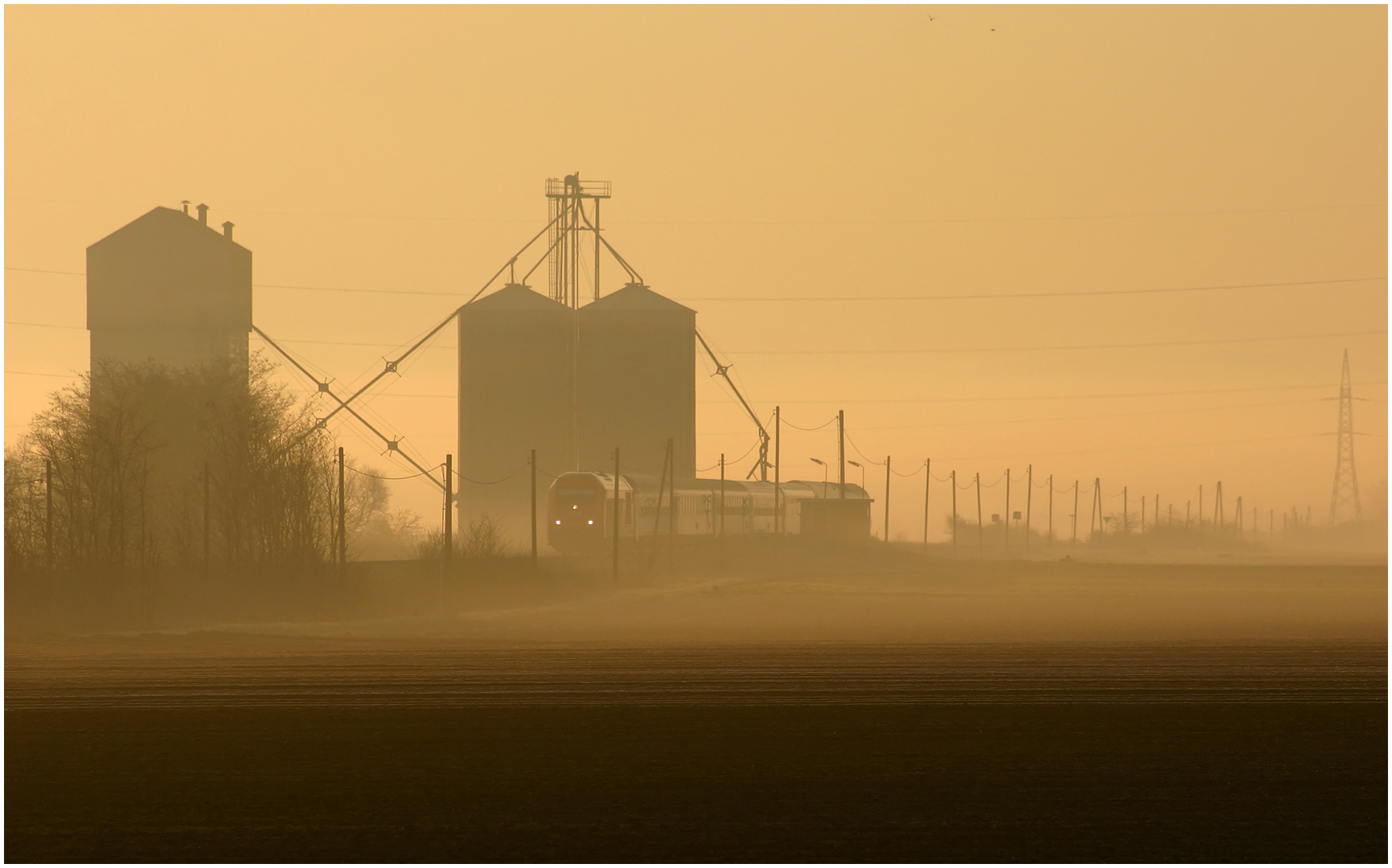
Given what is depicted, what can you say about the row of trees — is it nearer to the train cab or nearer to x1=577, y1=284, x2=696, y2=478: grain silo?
the train cab

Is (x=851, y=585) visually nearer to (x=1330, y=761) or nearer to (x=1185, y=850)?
(x=1330, y=761)

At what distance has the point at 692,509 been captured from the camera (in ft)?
234

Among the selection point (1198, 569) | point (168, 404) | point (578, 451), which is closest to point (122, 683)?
point (168, 404)

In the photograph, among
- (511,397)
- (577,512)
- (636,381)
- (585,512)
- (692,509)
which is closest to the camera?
(585,512)

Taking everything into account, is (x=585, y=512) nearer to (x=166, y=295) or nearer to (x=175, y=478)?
(x=175, y=478)

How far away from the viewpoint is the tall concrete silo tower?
65.8m

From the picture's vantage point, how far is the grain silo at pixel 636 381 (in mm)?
78125

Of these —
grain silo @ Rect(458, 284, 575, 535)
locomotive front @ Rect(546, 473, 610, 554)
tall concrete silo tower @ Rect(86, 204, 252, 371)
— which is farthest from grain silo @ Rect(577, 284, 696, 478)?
tall concrete silo tower @ Rect(86, 204, 252, 371)

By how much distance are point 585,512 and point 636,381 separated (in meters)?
17.3

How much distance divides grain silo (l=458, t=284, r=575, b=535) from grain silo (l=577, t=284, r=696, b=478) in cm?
111

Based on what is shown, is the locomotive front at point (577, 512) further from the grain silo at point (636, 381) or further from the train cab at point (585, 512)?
the grain silo at point (636, 381)

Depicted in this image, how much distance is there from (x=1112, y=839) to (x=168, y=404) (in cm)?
5042

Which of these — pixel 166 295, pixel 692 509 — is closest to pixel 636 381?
pixel 692 509

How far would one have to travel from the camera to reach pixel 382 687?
23.0 m
